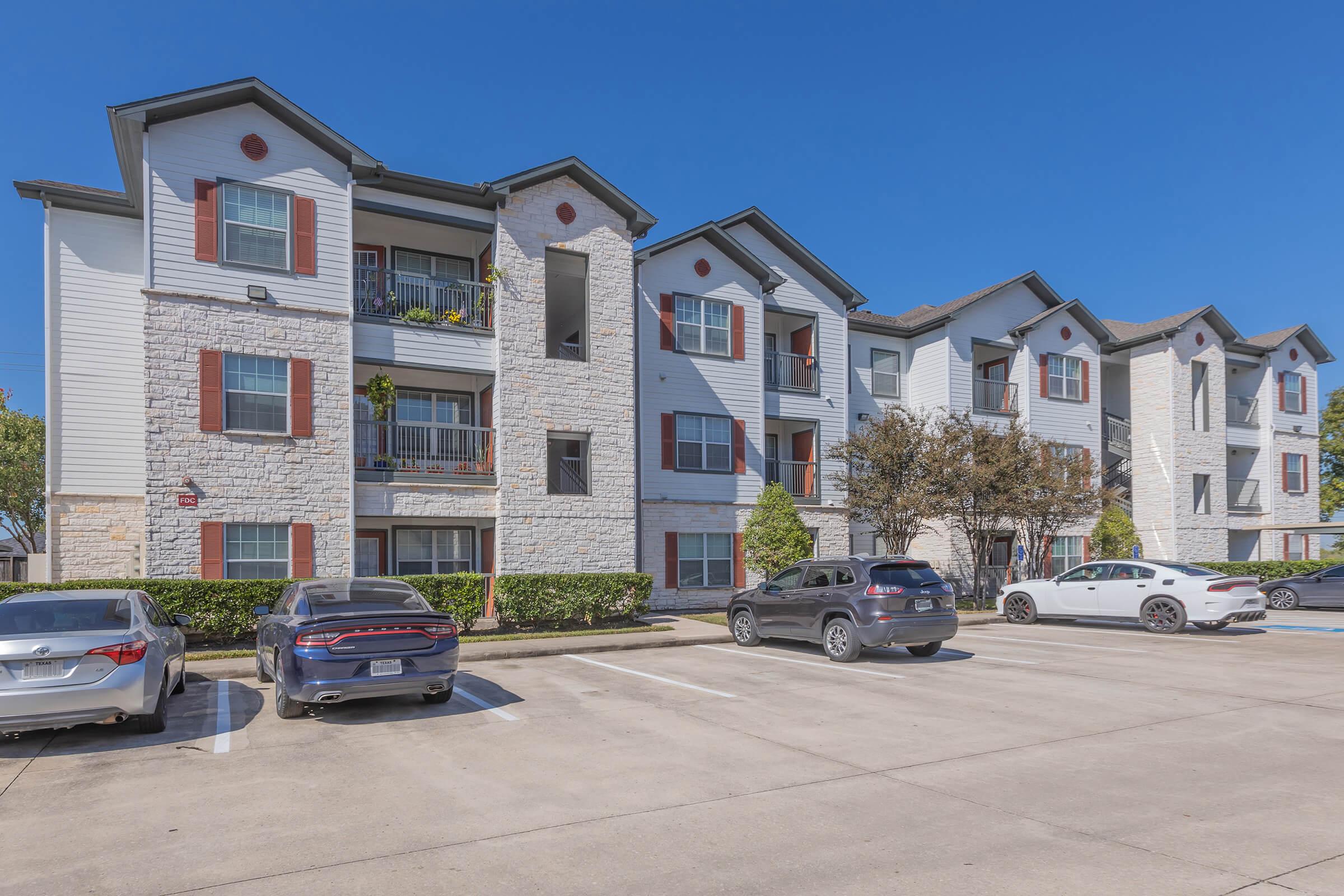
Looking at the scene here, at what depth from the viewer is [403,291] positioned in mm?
20094

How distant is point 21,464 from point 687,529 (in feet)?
82.3

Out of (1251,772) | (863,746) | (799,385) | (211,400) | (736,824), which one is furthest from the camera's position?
(799,385)

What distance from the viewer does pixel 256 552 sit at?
678 inches

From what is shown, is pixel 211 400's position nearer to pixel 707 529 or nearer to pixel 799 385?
pixel 707 529

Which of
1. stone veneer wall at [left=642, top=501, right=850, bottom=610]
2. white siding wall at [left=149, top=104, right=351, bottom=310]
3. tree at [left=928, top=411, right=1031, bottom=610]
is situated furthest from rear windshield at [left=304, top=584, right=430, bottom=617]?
tree at [left=928, top=411, right=1031, bottom=610]

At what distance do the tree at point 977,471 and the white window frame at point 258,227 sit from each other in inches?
623

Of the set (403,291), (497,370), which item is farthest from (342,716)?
(403,291)

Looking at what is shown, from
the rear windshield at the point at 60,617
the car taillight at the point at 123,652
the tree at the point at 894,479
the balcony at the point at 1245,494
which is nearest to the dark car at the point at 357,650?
the car taillight at the point at 123,652

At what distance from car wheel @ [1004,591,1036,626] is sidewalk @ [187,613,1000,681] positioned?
705 cm

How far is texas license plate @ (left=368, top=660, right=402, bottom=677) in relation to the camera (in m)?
9.18

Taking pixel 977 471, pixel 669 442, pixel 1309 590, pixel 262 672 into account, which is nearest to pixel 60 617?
pixel 262 672

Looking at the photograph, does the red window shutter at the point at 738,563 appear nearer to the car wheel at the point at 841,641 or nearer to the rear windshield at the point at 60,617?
the car wheel at the point at 841,641

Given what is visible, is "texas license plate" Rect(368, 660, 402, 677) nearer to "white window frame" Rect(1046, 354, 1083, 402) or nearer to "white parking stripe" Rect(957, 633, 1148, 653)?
"white parking stripe" Rect(957, 633, 1148, 653)

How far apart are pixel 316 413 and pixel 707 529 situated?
10.4 m
